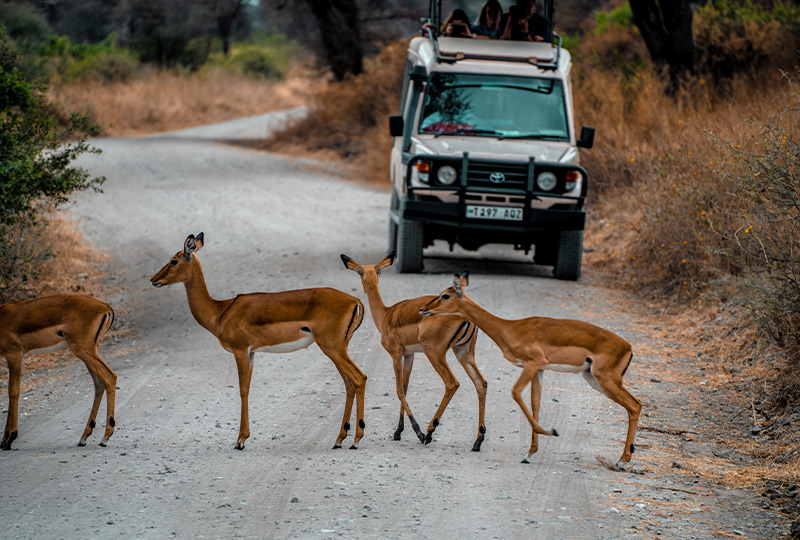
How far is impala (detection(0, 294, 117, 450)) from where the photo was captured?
6.40 meters

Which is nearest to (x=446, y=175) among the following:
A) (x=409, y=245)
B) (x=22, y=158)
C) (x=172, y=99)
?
(x=409, y=245)

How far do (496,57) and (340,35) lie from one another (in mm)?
17644

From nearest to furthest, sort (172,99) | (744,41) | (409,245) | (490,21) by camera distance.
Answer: (409,245) < (490,21) < (744,41) < (172,99)

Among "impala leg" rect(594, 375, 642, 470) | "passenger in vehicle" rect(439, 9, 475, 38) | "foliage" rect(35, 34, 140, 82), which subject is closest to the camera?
"impala leg" rect(594, 375, 642, 470)

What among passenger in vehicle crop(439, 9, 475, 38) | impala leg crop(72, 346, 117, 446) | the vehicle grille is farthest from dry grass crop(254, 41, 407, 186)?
impala leg crop(72, 346, 117, 446)

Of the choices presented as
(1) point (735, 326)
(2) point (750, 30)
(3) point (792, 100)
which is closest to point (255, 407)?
(1) point (735, 326)

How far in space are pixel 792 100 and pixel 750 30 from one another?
27.3 ft

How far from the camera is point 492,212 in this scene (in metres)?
11.7

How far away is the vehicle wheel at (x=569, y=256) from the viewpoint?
12117 mm

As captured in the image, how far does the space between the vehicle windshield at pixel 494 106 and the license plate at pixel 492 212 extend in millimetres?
1151

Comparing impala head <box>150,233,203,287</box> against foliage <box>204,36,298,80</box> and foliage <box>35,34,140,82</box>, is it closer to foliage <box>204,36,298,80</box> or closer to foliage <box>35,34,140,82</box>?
foliage <box>35,34,140,82</box>

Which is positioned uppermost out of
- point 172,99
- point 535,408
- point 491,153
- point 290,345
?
point 491,153

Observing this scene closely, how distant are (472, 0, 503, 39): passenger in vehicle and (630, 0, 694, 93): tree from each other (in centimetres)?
492

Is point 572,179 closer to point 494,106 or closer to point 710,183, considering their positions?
point 494,106
